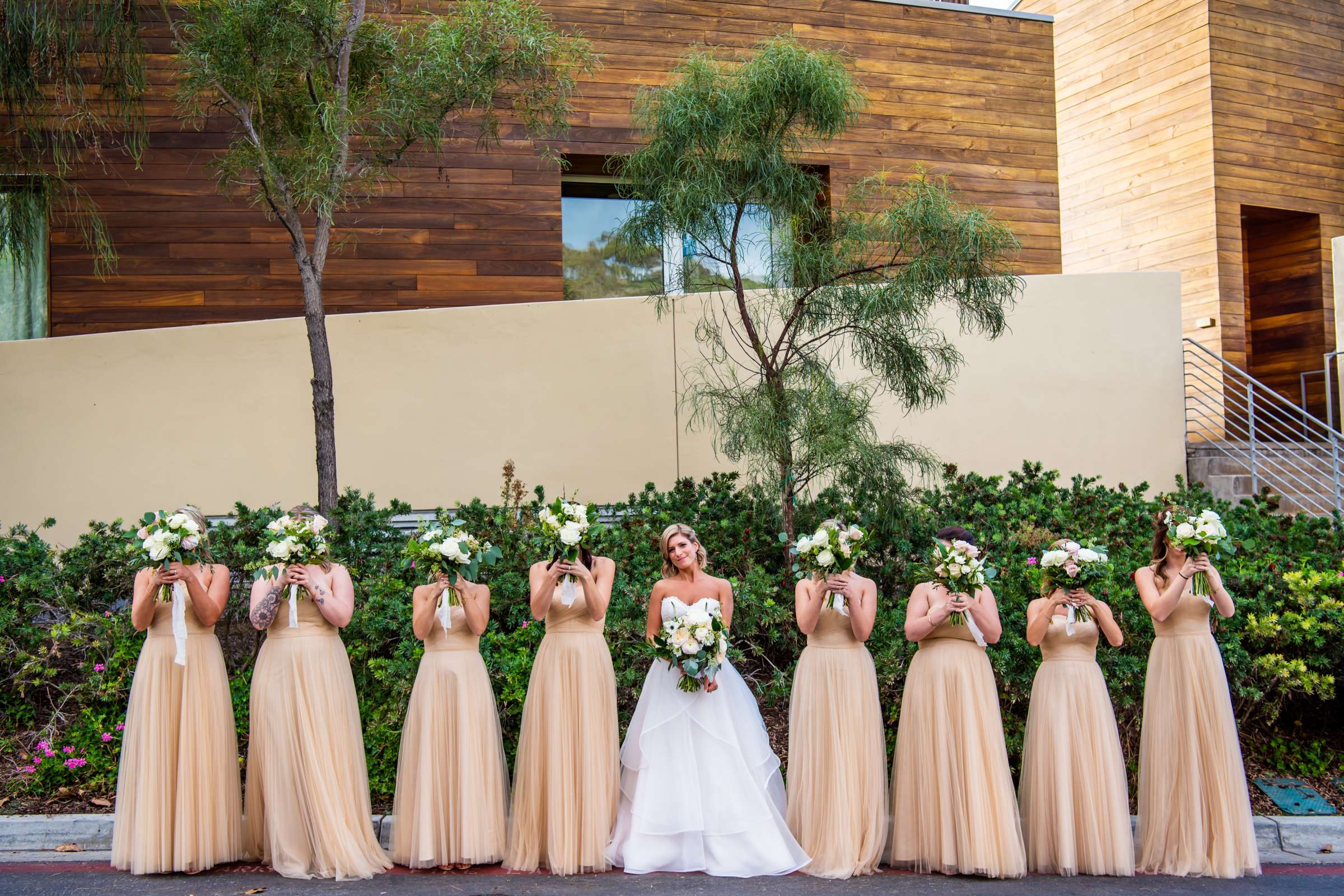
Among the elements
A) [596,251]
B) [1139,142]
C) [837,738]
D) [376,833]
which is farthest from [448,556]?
[1139,142]

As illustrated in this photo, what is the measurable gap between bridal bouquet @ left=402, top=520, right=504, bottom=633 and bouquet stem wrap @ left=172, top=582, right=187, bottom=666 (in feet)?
3.86

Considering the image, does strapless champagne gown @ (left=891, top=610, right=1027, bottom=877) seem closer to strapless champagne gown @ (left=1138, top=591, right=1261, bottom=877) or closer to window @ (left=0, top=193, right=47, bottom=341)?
strapless champagne gown @ (left=1138, top=591, right=1261, bottom=877)

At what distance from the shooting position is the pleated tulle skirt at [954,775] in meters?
5.59

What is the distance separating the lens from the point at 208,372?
10.5 meters

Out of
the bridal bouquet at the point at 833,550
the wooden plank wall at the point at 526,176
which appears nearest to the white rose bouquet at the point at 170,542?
the bridal bouquet at the point at 833,550

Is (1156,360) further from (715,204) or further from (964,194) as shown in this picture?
(715,204)

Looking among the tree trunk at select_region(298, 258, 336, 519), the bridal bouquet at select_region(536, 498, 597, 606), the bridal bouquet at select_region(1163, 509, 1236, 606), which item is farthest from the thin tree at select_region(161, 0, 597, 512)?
the bridal bouquet at select_region(1163, 509, 1236, 606)

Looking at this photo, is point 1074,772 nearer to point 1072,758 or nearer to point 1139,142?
point 1072,758

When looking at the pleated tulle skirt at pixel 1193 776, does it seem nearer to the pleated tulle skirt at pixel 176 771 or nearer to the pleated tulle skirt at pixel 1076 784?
the pleated tulle skirt at pixel 1076 784

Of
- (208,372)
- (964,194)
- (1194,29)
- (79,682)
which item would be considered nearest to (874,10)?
(964,194)

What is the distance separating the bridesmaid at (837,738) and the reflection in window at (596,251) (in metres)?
7.08

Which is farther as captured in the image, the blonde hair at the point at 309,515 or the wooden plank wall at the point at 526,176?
the wooden plank wall at the point at 526,176

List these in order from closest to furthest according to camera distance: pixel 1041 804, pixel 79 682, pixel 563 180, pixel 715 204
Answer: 1. pixel 1041 804
2. pixel 79 682
3. pixel 715 204
4. pixel 563 180

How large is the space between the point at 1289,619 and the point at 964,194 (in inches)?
298
